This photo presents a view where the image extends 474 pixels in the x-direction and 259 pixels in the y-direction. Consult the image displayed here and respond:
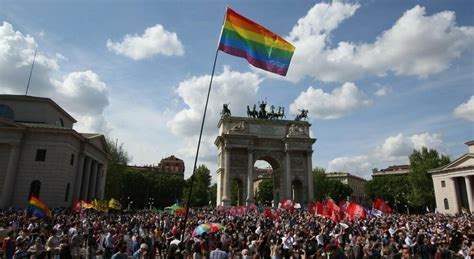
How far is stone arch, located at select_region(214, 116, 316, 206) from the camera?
2315 inches

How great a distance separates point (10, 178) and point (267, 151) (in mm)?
38941

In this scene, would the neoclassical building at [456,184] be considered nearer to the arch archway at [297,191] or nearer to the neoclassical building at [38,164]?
the arch archway at [297,191]

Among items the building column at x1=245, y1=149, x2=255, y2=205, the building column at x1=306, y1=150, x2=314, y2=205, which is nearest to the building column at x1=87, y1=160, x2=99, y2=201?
the building column at x1=245, y1=149, x2=255, y2=205

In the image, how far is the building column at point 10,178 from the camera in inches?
1401

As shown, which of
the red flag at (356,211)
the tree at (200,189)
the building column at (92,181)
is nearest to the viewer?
the red flag at (356,211)

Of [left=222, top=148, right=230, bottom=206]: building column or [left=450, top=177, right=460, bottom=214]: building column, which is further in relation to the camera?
[left=450, top=177, right=460, bottom=214]: building column

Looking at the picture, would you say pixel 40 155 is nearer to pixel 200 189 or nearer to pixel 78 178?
pixel 78 178

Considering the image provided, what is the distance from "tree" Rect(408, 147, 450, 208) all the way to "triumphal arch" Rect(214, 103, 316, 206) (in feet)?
109

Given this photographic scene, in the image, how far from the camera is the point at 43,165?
1495 inches

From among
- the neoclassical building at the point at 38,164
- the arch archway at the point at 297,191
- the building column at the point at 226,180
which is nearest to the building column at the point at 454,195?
the arch archway at the point at 297,191

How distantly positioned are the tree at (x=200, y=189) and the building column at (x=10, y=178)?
57385 millimetres

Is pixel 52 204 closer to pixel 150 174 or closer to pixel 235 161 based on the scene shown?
pixel 235 161

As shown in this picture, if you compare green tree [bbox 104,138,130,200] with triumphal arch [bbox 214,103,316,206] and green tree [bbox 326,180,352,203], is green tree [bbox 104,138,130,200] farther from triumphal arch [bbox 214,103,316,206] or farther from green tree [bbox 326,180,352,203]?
green tree [bbox 326,180,352,203]

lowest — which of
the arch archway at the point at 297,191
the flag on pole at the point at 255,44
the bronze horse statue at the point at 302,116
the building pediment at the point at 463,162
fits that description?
the arch archway at the point at 297,191
